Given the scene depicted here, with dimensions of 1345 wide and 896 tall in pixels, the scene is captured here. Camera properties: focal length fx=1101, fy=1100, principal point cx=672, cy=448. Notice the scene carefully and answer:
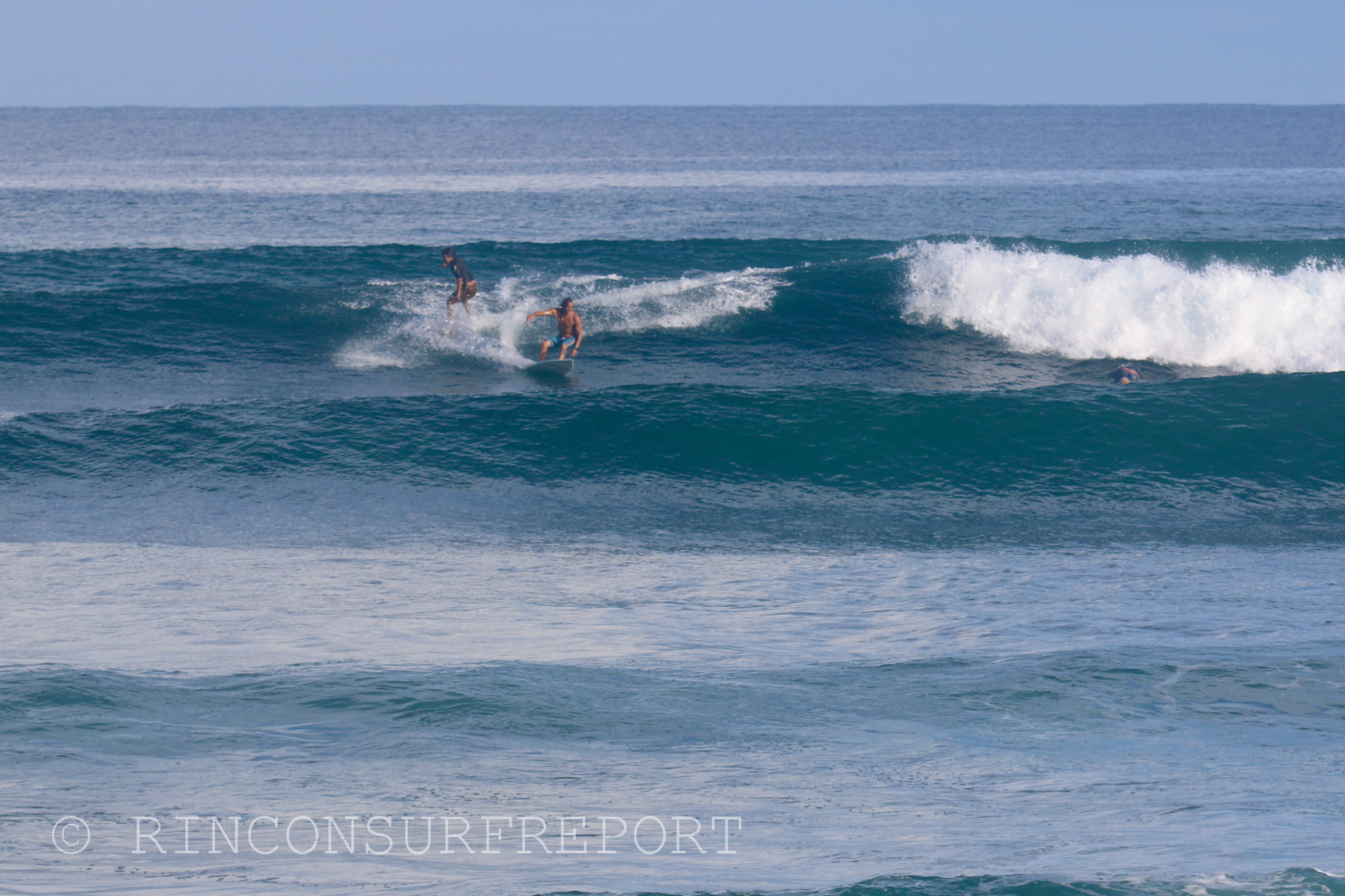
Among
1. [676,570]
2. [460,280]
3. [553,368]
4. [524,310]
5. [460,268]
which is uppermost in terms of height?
[460,268]

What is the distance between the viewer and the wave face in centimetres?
1147

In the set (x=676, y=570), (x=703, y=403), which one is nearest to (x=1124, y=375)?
Answer: (x=703, y=403)

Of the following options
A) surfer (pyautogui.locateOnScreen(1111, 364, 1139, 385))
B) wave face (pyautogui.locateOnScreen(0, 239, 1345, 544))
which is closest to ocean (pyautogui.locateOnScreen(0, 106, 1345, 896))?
wave face (pyautogui.locateOnScreen(0, 239, 1345, 544))

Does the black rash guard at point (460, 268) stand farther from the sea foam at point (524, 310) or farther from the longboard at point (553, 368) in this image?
the longboard at point (553, 368)

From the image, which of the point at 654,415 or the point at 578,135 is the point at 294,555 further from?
the point at 578,135

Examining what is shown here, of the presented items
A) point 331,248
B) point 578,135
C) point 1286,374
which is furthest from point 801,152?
point 1286,374

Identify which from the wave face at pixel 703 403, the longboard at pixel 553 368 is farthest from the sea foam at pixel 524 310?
the longboard at pixel 553 368

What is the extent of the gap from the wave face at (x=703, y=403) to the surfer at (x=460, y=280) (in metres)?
0.58

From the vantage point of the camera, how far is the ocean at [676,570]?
14.9 ft

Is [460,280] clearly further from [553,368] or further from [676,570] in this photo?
[676,570]

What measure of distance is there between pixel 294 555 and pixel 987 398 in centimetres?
869

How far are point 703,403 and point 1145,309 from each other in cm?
862

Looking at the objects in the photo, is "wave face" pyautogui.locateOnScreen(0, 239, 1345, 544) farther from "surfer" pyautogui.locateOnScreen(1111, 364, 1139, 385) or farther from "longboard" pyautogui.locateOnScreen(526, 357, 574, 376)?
"longboard" pyautogui.locateOnScreen(526, 357, 574, 376)

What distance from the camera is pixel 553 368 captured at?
1662cm
